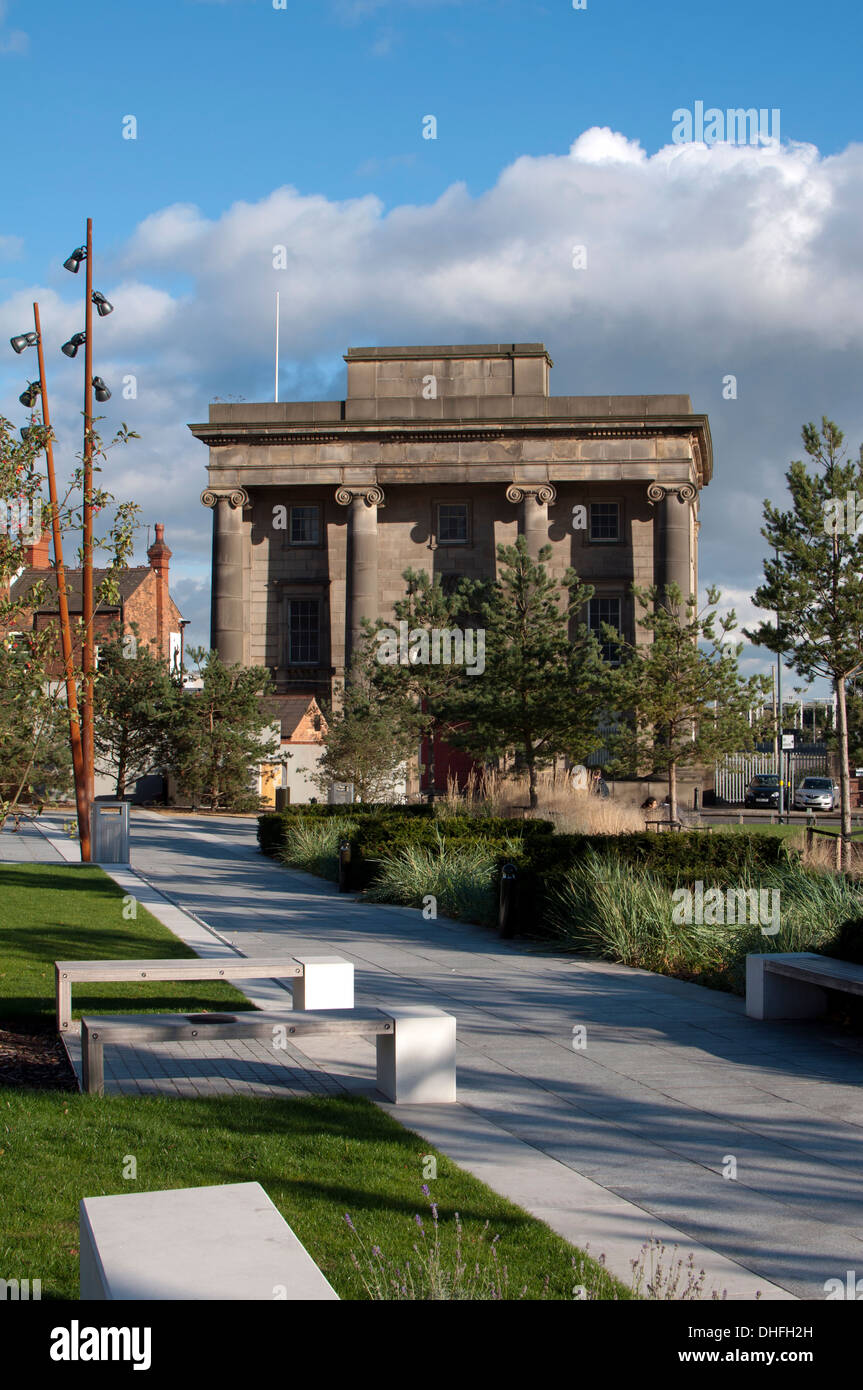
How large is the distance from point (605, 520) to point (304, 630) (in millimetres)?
12842

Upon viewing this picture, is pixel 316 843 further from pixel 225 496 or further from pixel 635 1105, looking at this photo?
pixel 225 496

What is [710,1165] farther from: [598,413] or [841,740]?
[598,413]

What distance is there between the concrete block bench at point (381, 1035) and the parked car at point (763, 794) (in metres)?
46.6

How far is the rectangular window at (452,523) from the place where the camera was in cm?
5034

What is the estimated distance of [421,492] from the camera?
50.2 metres

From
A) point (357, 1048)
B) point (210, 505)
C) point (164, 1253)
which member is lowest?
point (357, 1048)

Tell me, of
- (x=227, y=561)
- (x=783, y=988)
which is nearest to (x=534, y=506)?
(x=227, y=561)

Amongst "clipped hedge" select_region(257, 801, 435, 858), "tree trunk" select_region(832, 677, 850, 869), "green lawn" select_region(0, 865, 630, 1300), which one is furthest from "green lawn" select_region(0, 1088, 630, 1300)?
"clipped hedge" select_region(257, 801, 435, 858)

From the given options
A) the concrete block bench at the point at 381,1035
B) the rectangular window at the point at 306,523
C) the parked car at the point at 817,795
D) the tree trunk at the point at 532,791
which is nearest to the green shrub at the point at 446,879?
the tree trunk at the point at 532,791

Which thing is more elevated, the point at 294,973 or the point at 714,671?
the point at 714,671

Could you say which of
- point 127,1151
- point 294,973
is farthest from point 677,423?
point 127,1151

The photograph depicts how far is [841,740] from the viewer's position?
27.1 m

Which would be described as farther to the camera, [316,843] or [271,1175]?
[316,843]
